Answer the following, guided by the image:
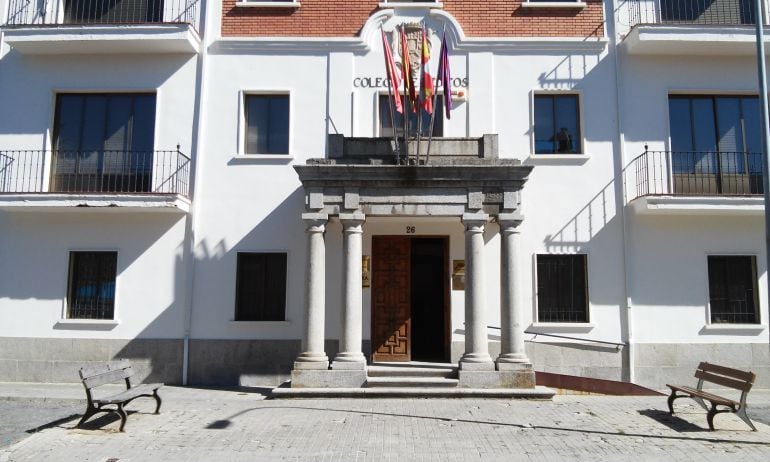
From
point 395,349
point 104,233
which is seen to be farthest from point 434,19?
point 104,233

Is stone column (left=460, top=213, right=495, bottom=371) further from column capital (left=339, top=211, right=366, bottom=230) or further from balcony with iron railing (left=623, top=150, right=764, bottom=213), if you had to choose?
balcony with iron railing (left=623, top=150, right=764, bottom=213)

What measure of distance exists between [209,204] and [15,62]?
20.0 feet

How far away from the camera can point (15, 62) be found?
14.3 metres

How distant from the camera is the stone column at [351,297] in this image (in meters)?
11.5

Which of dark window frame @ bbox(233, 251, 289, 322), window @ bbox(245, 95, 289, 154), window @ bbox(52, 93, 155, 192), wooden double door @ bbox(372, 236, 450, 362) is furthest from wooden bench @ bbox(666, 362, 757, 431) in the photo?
window @ bbox(52, 93, 155, 192)

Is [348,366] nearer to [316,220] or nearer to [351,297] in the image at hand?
[351,297]

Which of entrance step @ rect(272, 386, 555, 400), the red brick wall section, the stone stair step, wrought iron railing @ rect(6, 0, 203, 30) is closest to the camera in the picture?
entrance step @ rect(272, 386, 555, 400)

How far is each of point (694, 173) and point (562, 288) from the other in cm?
418

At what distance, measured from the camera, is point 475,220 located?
462 inches

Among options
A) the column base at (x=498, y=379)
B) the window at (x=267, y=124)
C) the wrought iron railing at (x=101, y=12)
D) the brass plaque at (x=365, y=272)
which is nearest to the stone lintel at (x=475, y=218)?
the brass plaque at (x=365, y=272)

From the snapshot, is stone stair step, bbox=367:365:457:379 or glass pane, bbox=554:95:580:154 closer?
stone stair step, bbox=367:365:457:379

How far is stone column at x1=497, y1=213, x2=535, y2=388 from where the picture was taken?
11.4m

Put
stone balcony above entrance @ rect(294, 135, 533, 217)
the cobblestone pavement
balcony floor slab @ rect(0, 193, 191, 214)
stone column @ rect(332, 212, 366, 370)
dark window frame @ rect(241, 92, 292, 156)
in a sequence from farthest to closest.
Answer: dark window frame @ rect(241, 92, 292, 156) < balcony floor slab @ rect(0, 193, 191, 214) < stone balcony above entrance @ rect(294, 135, 533, 217) < stone column @ rect(332, 212, 366, 370) < the cobblestone pavement

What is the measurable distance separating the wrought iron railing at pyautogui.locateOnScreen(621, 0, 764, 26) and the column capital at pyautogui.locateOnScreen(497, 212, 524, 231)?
20.3 ft
